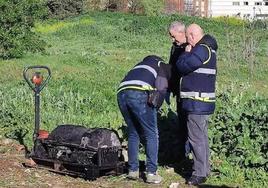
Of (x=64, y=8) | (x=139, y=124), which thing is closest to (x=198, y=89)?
(x=139, y=124)

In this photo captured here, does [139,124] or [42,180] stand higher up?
[139,124]

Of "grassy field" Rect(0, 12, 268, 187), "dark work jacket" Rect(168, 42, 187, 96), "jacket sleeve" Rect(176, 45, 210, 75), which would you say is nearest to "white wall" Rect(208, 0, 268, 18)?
"grassy field" Rect(0, 12, 268, 187)

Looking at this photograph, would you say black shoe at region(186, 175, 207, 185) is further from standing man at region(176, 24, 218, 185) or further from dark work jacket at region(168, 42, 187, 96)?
dark work jacket at region(168, 42, 187, 96)

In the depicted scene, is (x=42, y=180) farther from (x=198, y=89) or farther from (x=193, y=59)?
(x=193, y=59)

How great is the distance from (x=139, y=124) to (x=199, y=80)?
2.93 feet

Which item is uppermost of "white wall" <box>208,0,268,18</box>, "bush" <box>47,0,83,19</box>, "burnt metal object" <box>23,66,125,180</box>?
"white wall" <box>208,0,268,18</box>

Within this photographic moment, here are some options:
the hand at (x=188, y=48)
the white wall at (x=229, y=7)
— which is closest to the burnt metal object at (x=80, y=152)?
the hand at (x=188, y=48)

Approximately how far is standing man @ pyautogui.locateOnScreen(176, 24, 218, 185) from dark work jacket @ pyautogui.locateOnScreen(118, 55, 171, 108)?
23 cm

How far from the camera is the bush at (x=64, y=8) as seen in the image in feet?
175

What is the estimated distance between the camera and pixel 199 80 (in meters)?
7.55

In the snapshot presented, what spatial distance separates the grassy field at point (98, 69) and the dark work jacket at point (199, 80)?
0.94 metres

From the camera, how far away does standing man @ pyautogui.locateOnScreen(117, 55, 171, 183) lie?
762cm

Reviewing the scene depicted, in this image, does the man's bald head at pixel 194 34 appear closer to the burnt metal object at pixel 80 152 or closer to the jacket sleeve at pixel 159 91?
the jacket sleeve at pixel 159 91

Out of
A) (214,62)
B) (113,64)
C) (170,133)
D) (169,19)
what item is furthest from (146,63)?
(169,19)
